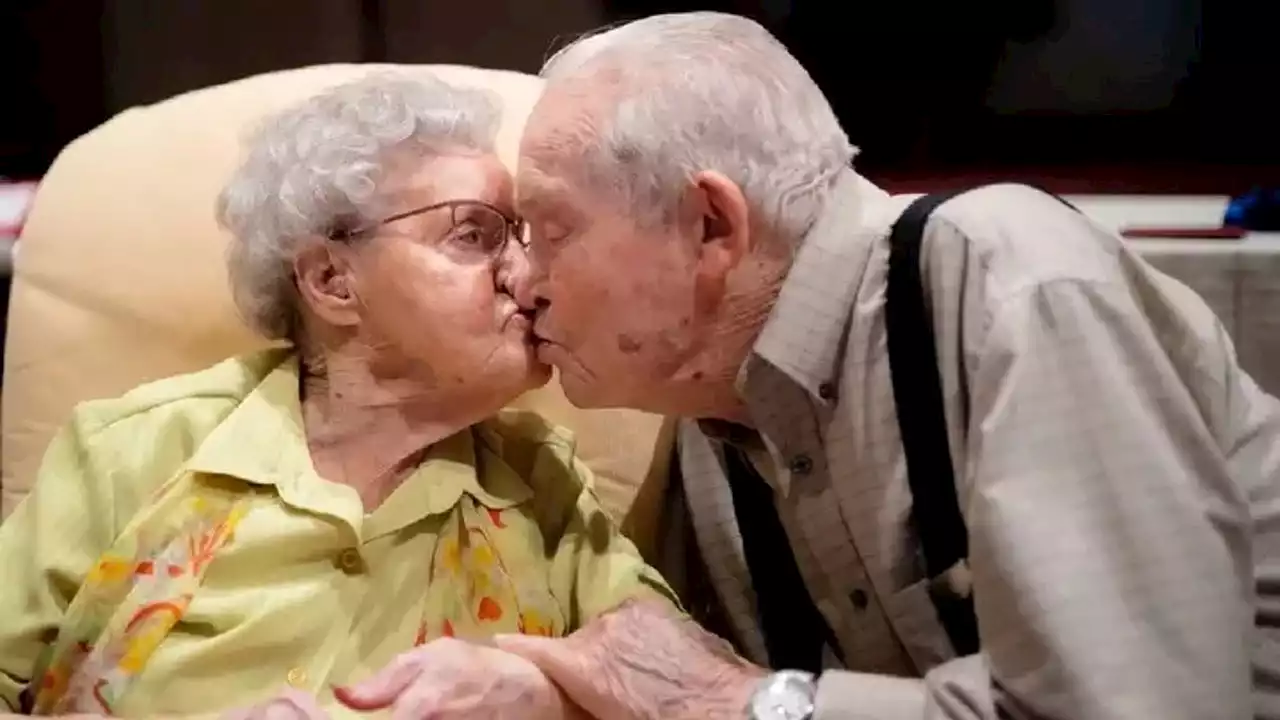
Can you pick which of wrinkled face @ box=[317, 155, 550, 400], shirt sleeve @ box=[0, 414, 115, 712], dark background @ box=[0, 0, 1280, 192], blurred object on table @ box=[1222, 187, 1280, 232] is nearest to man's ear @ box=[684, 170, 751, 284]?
wrinkled face @ box=[317, 155, 550, 400]

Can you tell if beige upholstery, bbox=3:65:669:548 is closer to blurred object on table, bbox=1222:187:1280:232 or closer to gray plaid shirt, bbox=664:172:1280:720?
gray plaid shirt, bbox=664:172:1280:720

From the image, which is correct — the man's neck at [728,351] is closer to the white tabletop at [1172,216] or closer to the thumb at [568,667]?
the thumb at [568,667]

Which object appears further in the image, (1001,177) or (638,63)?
(1001,177)

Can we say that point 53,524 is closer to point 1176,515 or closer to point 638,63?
point 638,63

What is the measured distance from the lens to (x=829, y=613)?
1.39 metres

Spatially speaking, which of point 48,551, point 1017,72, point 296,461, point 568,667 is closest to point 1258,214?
point 1017,72

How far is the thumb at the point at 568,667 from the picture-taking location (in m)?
1.30

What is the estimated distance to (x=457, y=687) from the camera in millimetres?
1284

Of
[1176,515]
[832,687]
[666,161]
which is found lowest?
[832,687]

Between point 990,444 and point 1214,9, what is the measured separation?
1627 mm

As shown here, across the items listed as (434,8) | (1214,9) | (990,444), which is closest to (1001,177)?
(1214,9)

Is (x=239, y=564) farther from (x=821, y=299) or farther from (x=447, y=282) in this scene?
(x=821, y=299)

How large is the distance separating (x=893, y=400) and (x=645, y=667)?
12.7 inches

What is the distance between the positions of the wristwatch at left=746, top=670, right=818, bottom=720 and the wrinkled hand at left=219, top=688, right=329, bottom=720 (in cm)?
38
